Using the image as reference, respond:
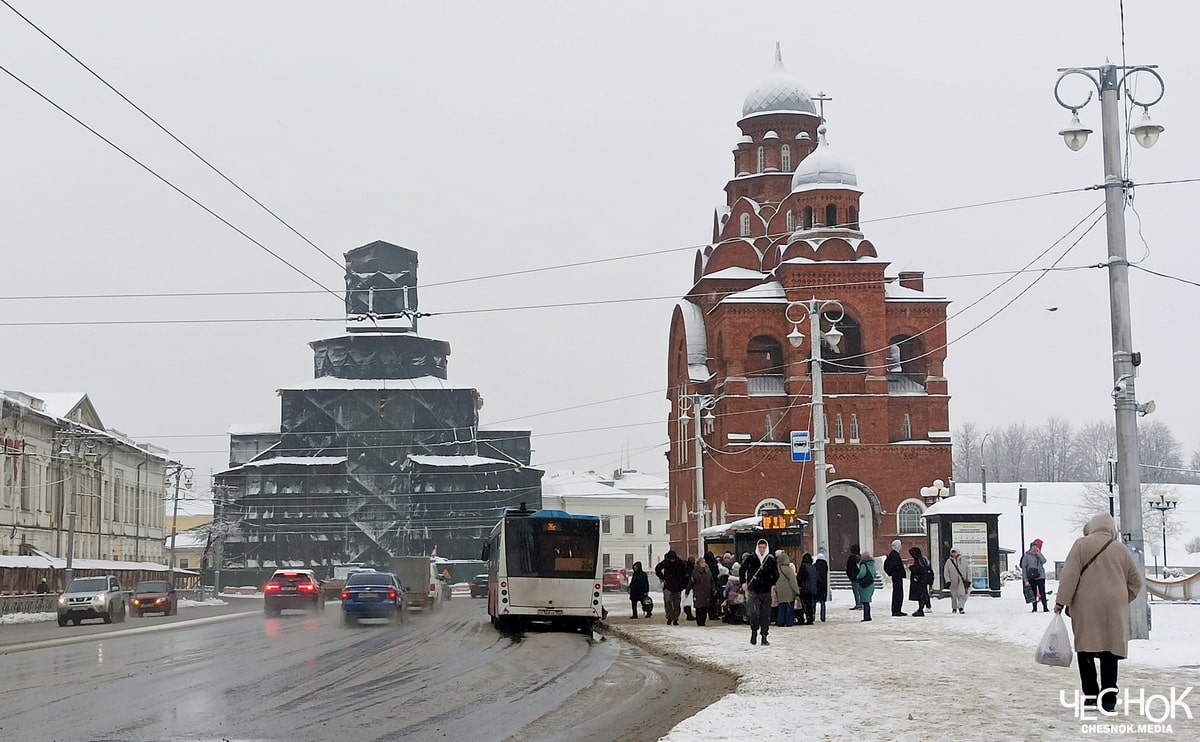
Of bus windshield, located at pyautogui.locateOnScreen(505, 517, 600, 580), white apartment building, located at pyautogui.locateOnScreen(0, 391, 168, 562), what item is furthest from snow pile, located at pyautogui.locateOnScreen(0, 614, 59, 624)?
bus windshield, located at pyautogui.locateOnScreen(505, 517, 600, 580)

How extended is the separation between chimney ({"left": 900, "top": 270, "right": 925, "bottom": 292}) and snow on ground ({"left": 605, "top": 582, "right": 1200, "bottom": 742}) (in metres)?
45.8

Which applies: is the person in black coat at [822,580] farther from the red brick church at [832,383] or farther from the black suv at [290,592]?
the red brick church at [832,383]

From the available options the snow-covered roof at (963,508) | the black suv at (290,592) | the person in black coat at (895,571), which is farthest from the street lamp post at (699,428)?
the person in black coat at (895,571)

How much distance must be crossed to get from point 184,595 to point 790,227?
37047 mm

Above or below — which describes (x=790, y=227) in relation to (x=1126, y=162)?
above

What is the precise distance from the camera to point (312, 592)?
165 ft

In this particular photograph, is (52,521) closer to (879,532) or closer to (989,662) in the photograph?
(879,532)

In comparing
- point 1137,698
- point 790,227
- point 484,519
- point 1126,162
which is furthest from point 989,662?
point 484,519

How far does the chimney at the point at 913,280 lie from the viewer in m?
71.1

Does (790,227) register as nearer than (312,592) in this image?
No

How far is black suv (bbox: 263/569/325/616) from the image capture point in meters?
47.7

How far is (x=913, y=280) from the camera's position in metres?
71.2
